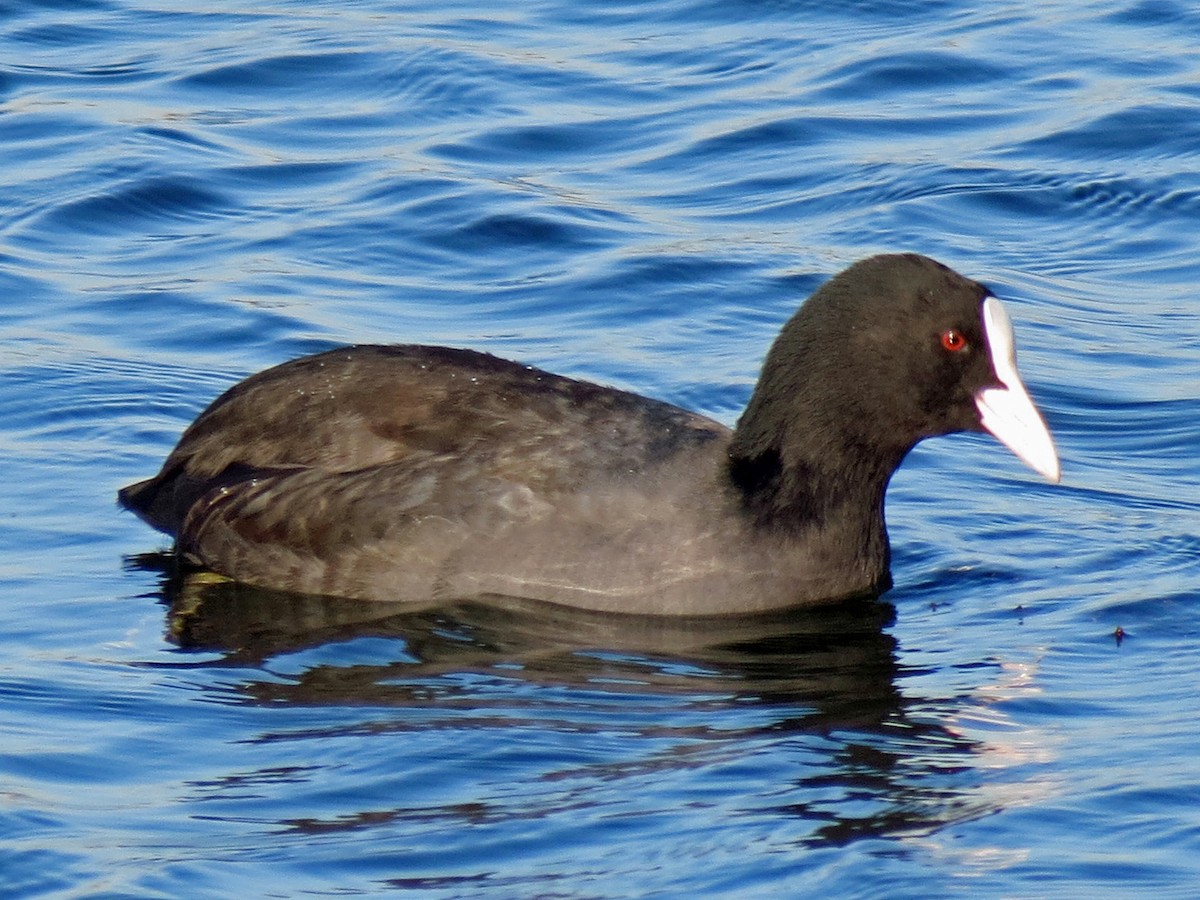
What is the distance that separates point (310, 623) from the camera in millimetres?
7023

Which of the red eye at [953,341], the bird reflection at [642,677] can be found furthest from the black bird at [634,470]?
the bird reflection at [642,677]

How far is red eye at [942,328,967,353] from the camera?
7113mm

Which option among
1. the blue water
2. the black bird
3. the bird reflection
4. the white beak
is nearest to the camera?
the blue water

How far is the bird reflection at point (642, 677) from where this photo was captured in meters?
5.68

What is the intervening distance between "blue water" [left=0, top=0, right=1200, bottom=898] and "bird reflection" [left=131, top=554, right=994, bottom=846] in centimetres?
2

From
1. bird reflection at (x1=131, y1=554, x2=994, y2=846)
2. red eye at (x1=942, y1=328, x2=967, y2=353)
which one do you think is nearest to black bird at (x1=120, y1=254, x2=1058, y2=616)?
red eye at (x1=942, y1=328, x2=967, y2=353)

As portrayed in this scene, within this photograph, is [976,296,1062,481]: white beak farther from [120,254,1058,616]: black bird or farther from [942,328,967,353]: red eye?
[942,328,967,353]: red eye

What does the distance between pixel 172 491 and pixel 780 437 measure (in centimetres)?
202

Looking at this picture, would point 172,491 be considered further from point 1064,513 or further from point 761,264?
point 761,264

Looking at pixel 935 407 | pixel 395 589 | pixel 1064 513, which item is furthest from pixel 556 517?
pixel 1064 513

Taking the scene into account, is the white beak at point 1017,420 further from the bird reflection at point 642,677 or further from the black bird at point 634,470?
the bird reflection at point 642,677

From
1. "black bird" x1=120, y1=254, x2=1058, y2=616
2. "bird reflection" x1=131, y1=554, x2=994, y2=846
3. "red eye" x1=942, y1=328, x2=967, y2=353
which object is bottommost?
"bird reflection" x1=131, y1=554, x2=994, y2=846

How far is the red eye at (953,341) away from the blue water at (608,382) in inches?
30.7

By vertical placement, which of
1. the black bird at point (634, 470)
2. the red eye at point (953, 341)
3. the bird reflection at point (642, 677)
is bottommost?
the bird reflection at point (642, 677)
